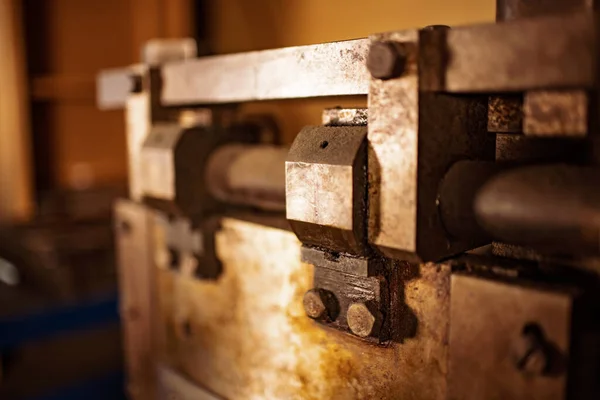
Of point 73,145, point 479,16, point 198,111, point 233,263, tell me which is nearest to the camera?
point 233,263

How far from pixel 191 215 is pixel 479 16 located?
915mm

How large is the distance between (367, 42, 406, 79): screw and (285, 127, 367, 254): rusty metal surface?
75 mm

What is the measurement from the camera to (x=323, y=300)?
0.77 metres

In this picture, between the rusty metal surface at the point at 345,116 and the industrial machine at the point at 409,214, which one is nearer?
the industrial machine at the point at 409,214

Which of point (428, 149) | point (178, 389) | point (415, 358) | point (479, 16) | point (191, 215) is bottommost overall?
point (178, 389)

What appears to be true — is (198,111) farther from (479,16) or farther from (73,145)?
(73,145)

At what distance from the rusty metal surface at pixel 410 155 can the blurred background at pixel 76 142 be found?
3.22 feet

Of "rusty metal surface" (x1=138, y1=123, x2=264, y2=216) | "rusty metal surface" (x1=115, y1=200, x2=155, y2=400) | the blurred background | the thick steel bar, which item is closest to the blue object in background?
the blurred background

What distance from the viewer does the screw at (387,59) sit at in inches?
24.7

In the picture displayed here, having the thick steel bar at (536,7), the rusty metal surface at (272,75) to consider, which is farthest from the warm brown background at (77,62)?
the thick steel bar at (536,7)

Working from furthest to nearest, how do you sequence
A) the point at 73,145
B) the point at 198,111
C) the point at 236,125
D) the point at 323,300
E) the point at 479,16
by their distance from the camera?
1. the point at 73,145
2. the point at 479,16
3. the point at 198,111
4. the point at 236,125
5. the point at 323,300

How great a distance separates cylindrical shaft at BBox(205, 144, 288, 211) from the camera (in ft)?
3.05

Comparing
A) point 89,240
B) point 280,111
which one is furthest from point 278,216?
point 89,240

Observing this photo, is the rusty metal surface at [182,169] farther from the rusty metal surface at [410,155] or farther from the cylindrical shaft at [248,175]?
the rusty metal surface at [410,155]
